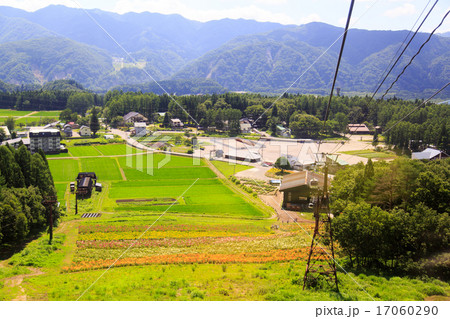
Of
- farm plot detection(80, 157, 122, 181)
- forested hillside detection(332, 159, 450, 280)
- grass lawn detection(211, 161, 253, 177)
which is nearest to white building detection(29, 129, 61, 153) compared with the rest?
farm plot detection(80, 157, 122, 181)

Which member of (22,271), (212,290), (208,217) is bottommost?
(208,217)

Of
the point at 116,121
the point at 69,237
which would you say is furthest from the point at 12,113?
the point at 69,237

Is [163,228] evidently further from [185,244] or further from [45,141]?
[45,141]

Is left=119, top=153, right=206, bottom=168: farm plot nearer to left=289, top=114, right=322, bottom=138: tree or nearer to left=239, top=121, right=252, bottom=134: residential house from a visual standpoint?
left=239, top=121, right=252, bottom=134: residential house

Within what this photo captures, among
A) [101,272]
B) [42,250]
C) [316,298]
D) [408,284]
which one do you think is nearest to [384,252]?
[408,284]

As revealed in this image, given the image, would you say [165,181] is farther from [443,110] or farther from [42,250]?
[443,110]

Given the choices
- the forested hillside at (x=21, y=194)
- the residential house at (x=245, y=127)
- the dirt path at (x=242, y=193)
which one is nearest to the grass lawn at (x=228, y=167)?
the dirt path at (x=242, y=193)
